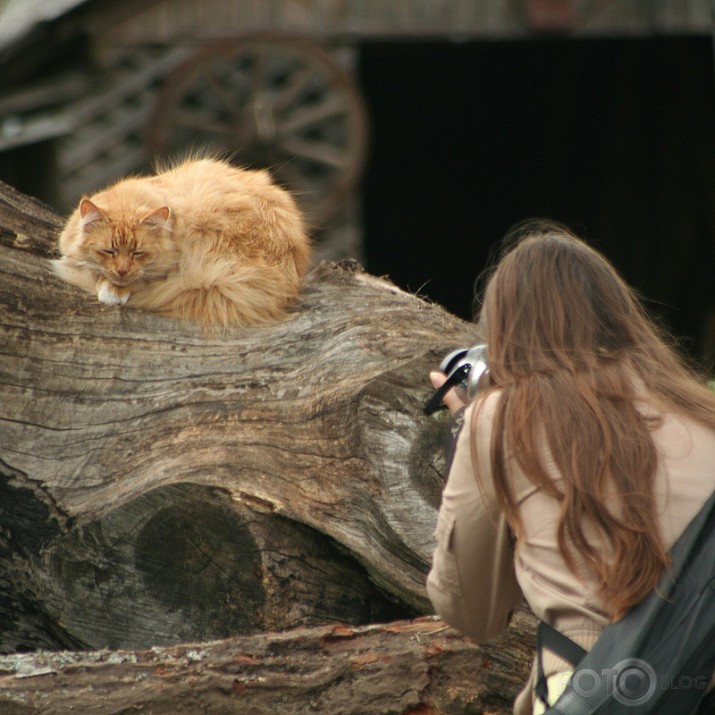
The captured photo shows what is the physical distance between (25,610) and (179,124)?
19.1 feet

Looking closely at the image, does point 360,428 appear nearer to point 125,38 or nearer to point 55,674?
point 55,674

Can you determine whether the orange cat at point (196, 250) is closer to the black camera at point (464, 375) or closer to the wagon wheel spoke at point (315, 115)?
the black camera at point (464, 375)

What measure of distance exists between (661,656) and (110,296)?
93.7 inches

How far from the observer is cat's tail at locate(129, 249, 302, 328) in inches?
145

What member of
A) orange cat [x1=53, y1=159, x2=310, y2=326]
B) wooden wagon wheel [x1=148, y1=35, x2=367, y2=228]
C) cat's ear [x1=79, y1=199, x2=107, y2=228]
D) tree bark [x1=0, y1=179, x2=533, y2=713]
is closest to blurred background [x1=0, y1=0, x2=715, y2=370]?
wooden wagon wheel [x1=148, y1=35, x2=367, y2=228]

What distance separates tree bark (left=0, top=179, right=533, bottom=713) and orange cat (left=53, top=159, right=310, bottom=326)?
0.10 meters

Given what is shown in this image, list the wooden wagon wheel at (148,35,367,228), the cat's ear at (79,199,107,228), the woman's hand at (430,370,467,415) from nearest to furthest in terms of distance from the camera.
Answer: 1. the woman's hand at (430,370,467,415)
2. the cat's ear at (79,199,107,228)
3. the wooden wagon wheel at (148,35,367,228)

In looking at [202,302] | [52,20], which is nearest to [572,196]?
[52,20]

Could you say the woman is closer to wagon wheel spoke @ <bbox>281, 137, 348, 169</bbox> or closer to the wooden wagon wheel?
the wooden wagon wheel

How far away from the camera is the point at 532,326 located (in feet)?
8.12

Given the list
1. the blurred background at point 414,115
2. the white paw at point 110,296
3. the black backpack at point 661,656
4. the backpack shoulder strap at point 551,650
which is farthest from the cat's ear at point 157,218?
the blurred background at point 414,115

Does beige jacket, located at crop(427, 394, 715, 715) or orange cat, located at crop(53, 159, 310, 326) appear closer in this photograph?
beige jacket, located at crop(427, 394, 715, 715)

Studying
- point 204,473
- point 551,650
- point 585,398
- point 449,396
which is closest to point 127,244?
point 204,473

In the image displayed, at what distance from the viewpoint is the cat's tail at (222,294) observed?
145 inches
